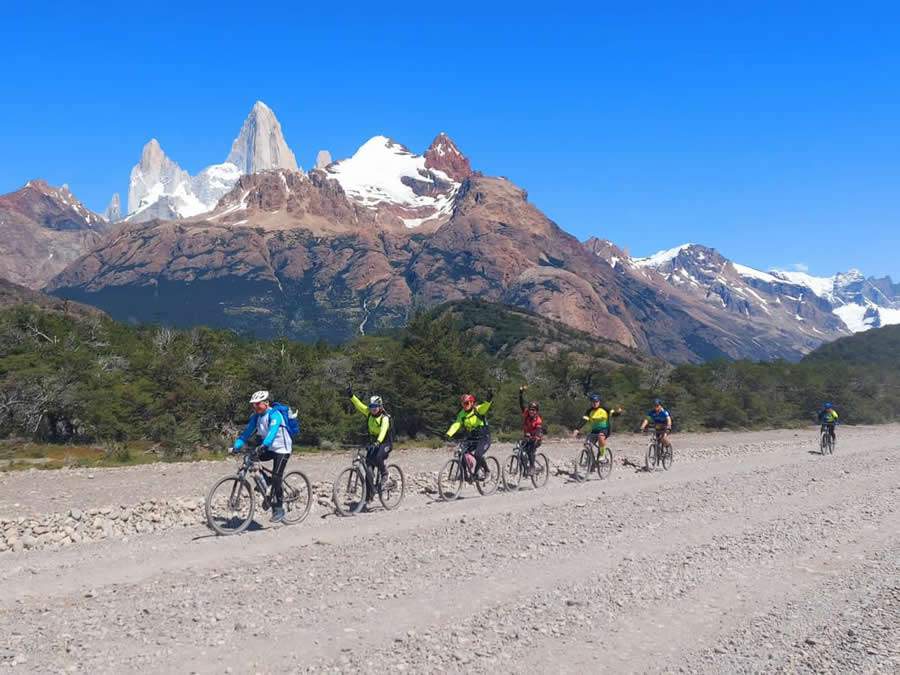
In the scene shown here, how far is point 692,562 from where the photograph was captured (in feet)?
35.7

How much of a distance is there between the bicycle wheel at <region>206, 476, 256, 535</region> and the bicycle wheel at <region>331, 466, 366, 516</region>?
7.74 feet

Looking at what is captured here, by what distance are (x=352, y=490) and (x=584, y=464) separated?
9.06m

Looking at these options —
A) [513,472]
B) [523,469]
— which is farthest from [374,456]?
[523,469]

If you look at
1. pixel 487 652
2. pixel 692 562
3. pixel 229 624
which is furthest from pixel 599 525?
pixel 229 624

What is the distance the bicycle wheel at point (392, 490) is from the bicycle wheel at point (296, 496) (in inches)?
63.7

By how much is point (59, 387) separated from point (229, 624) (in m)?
33.9

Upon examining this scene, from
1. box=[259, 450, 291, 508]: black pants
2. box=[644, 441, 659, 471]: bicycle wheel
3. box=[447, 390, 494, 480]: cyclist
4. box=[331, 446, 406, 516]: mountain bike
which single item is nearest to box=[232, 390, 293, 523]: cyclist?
box=[259, 450, 291, 508]: black pants

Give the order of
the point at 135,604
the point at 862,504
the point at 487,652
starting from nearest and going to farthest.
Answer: the point at 487,652, the point at 135,604, the point at 862,504

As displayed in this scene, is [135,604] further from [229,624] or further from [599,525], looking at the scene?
[599,525]

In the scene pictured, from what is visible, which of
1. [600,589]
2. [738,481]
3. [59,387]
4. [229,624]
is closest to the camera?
[229,624]

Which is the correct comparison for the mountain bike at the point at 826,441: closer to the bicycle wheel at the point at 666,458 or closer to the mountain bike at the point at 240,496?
the bicycle wheel at the point at 666,458

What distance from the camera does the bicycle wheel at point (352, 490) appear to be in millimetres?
15016

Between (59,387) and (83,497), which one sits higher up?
(59,387)

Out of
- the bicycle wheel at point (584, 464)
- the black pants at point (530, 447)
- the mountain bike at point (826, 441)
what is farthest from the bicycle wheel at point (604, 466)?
the mountain bike at point (826, 441)
